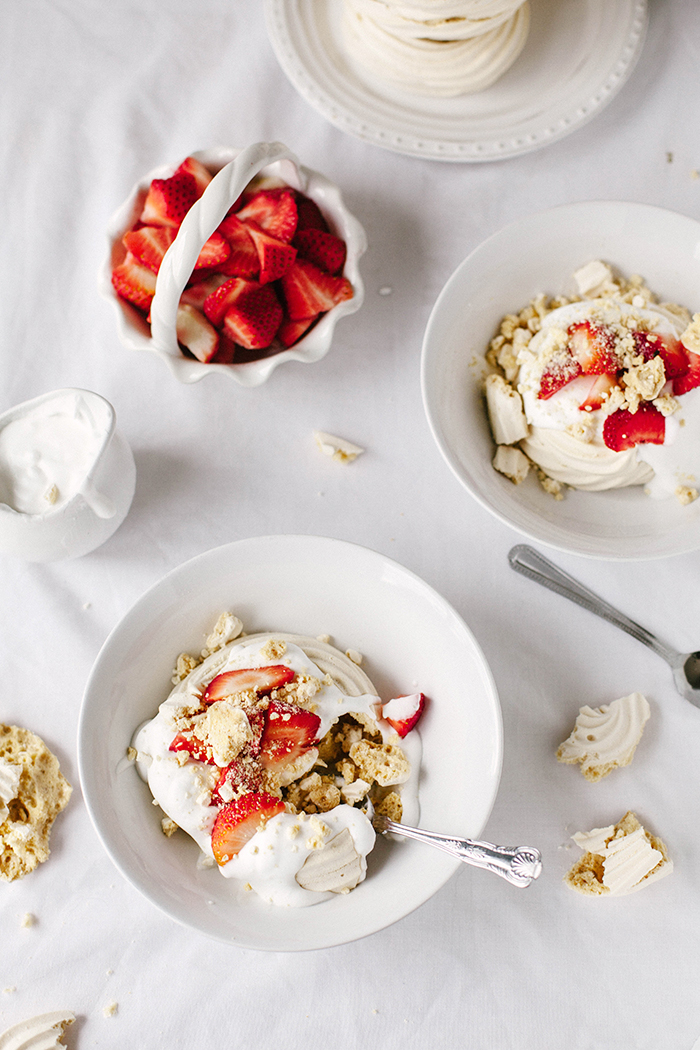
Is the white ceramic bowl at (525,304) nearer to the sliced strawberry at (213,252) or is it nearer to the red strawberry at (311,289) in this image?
the red strawberry at (311,289)

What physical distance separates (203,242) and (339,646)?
23.9 inches

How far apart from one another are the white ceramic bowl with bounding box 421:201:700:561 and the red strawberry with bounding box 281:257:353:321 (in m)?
0.16

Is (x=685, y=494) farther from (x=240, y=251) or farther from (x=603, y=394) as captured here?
(x=240, y=251)

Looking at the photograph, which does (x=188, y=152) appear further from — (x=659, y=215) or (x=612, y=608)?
(x=612, y=608)

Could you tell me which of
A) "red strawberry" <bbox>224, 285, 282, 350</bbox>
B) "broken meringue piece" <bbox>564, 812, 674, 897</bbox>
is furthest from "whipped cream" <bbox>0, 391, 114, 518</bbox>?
"broken meringue piece" <bbox>564, 812, 674, 897</bbox>

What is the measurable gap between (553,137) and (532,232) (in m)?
0.22

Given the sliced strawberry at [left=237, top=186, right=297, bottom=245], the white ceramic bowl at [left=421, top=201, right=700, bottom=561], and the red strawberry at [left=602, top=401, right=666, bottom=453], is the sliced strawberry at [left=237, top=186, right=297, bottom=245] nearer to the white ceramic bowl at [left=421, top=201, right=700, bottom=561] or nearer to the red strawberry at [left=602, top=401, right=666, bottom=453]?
the white ceramic bowl at [left=421, top=201, right=700, bottom=561]

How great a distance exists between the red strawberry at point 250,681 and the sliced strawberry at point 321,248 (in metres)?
0.62

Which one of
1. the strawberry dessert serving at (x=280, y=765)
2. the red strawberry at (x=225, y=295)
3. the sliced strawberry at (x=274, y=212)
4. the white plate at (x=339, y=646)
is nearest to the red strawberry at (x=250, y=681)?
the strawberry dessert serving at (x=280, y=765)

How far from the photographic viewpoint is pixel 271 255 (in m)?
1.25

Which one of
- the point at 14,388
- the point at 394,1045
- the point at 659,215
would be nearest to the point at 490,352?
the point at 659,215

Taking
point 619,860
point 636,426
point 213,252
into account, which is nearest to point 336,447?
point 213,252

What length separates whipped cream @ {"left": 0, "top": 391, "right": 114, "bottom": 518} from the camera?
4.01 feet

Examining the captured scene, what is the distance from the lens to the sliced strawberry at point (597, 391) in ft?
4.00
